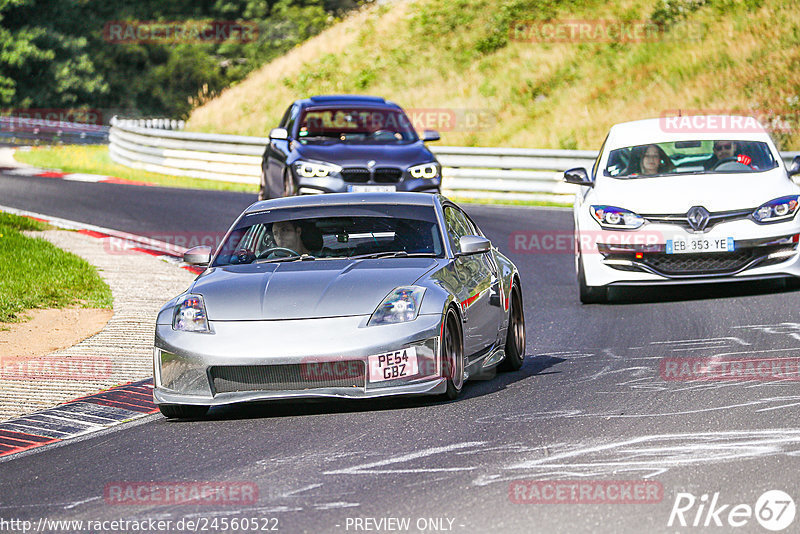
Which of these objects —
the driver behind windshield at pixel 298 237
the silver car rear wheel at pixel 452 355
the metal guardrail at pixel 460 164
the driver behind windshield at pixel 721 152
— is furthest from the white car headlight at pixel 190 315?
the metal guardrail at pixel 460 164

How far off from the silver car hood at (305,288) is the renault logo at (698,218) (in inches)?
185

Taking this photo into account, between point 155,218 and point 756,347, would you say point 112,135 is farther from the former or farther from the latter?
point 756,347

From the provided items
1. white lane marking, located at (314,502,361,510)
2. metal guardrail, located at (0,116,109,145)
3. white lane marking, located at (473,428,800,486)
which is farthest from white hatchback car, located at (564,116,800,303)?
metal guardrail, located at (0,116,109,145)

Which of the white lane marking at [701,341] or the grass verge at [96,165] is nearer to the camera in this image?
the white lane marking at [701,341]

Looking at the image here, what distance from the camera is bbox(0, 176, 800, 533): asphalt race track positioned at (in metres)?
5.88

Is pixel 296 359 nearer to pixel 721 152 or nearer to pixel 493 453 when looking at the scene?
pixel 493 453

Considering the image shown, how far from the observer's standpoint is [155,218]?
71.5ft

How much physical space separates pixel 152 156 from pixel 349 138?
1436 centimetres

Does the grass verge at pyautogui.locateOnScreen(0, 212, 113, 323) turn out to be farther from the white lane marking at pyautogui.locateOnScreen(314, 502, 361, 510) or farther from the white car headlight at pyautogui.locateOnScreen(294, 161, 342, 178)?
the white lane marking at pyautogui.locateOnScreen(314, 502, 361, 510)

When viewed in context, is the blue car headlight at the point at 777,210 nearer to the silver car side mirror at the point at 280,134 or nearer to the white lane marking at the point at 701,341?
the white lane marking at the point at 701,341

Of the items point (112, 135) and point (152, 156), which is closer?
point (152, 156)

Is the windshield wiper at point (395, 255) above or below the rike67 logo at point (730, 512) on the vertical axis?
above

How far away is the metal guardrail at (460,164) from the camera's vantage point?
26531mm

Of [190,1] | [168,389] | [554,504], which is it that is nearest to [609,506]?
[554,504]
